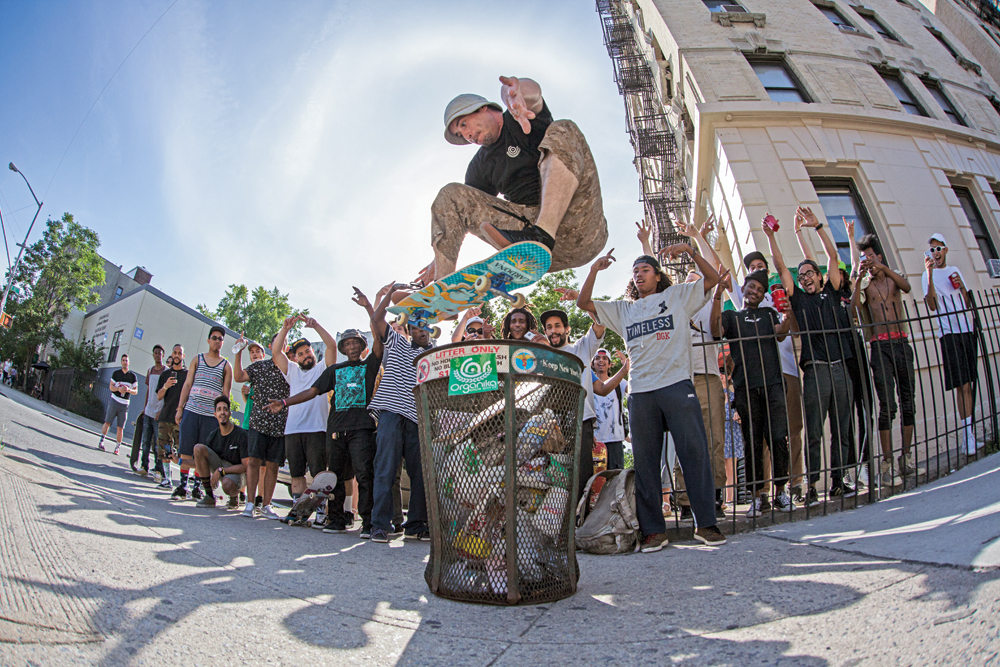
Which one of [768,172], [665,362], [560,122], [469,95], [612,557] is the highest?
[768,172]

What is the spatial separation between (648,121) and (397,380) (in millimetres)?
17404

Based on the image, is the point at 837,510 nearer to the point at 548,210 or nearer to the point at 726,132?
the point at 548,210

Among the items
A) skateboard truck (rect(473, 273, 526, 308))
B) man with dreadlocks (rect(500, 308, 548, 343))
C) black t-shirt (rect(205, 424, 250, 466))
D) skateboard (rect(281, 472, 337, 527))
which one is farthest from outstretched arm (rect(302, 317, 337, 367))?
skateboard truck (rect(473, 273, 526, 308))

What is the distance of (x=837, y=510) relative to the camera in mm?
4180

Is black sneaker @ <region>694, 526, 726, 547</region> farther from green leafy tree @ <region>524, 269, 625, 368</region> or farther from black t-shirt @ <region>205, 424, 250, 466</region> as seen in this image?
green leafy tree @ <region>524, 269, 625, 368</region>

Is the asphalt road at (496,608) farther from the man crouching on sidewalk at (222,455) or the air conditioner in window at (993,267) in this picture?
the air conditioner in window at (993,267)

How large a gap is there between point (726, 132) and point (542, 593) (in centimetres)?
1210

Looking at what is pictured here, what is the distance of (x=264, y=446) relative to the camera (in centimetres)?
584

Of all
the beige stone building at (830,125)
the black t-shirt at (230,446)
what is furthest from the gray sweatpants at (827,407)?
the black t-shirt at (230,446)

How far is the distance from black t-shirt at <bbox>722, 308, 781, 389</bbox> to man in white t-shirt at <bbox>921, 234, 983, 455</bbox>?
6.16 ft

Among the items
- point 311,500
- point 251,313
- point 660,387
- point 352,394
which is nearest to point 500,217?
point 660,387

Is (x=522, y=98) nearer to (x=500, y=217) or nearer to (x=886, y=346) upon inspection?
(x=500, y=217)

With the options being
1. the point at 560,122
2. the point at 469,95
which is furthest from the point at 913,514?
the point at 469,95

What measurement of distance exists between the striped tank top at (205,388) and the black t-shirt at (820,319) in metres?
6.89
